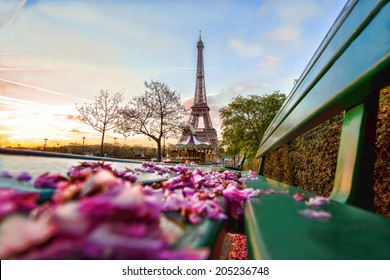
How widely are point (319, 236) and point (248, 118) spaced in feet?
80.3

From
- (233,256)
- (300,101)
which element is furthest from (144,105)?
(300,101)

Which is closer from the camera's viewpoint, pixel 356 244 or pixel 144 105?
pixel 356 244

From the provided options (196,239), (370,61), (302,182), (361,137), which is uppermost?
(370,61)

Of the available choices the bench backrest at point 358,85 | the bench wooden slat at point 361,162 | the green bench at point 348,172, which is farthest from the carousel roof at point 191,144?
the bench wooden slat at point 361,162

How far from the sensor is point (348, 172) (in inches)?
40.6

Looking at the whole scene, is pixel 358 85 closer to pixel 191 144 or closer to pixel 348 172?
pixel 348 172

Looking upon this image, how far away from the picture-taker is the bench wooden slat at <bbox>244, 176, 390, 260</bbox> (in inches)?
17.8

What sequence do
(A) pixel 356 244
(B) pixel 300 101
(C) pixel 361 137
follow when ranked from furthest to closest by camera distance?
(B) pixel 300 101
(C) pixel 361 137
(A) pixel 356 244

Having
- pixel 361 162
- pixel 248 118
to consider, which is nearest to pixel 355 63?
pixel 361 162

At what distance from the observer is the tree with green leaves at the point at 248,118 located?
76.6 feet

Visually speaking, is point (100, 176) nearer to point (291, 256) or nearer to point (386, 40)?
point (291, 256)

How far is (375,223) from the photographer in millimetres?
608

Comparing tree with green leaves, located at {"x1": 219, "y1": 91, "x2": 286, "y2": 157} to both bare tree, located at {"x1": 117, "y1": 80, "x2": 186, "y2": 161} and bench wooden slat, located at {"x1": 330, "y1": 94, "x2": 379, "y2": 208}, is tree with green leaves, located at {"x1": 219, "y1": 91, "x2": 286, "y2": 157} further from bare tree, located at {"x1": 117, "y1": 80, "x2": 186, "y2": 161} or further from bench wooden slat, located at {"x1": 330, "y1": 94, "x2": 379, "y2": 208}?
bench wooden slat, located at {"x1": 330, "y1": 94, "x2": 379, "y2": 208}

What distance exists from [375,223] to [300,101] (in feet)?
5.00
